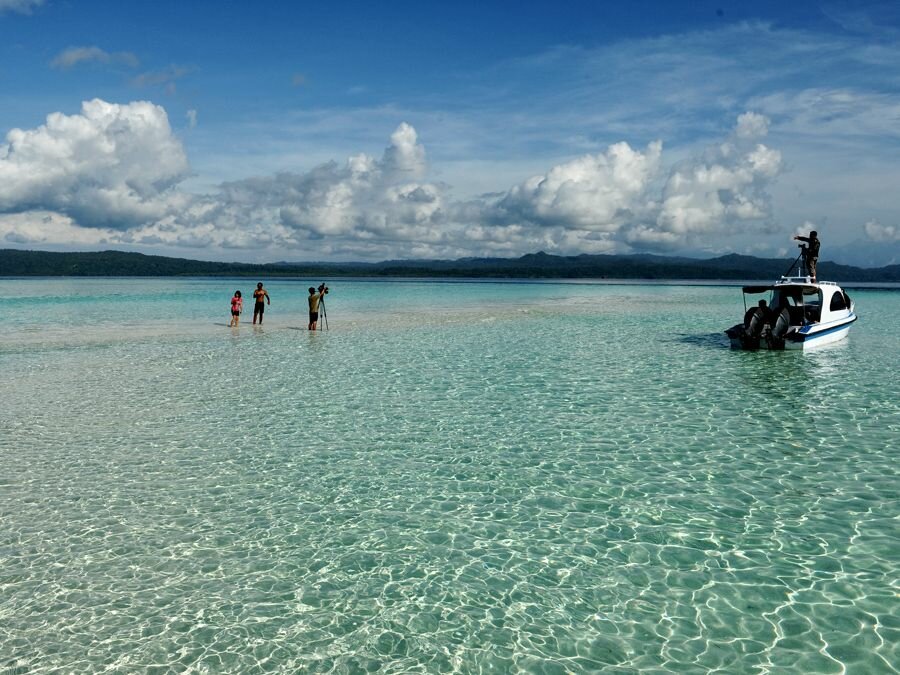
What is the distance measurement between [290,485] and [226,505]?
→ 1168 millimetres

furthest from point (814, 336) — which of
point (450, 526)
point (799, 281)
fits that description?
point (450, 526)

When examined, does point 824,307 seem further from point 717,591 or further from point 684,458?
point 717,591

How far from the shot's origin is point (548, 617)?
21.7 ft

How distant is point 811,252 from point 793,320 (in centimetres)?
334

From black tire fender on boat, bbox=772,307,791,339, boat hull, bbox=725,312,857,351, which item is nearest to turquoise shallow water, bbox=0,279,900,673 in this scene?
boat hull, bbox=725,312,857,351

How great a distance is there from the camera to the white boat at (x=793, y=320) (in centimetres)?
2647

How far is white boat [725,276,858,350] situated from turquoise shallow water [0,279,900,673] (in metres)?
7.18

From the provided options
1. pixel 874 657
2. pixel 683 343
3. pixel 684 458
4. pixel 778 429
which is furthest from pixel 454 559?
pixel 683 343

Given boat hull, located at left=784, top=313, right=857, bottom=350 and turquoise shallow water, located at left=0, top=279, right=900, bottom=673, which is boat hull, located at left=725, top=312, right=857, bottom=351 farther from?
turquoise shallow water, located at left=0, top=279, right=900, bottom=673

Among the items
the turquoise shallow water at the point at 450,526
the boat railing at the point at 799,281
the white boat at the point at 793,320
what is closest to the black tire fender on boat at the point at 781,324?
the white boat at the point at 793,320

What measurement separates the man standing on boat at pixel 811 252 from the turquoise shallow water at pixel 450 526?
1126cm

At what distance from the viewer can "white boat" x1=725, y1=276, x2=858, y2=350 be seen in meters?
26.5

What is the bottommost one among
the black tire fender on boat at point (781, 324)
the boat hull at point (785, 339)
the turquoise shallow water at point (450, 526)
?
the turquoise shallow water at point (450, 526)

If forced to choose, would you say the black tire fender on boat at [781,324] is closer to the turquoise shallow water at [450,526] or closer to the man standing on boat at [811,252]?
the man standing on boat at [811,252]
